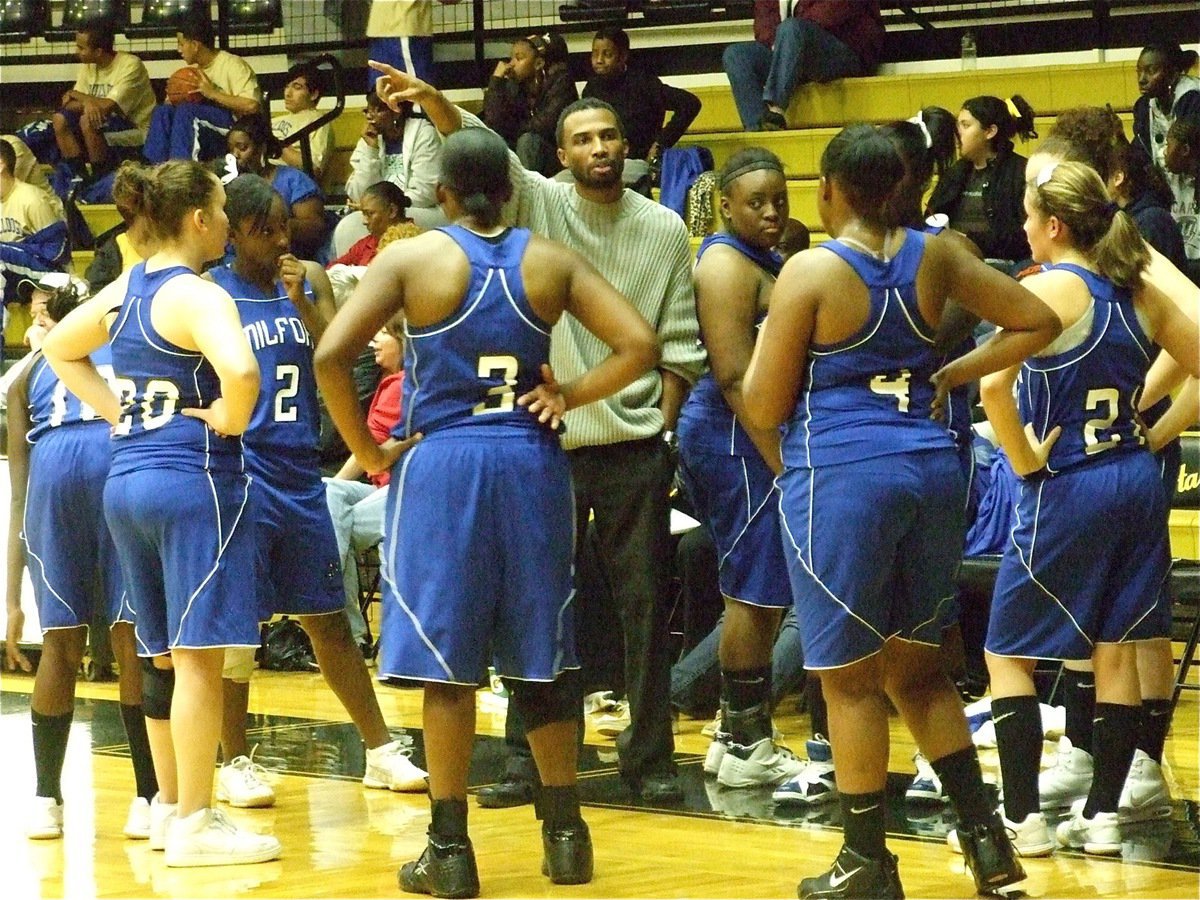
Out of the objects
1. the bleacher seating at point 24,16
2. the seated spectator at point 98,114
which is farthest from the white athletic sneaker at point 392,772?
the bleacher seating at point 24,16

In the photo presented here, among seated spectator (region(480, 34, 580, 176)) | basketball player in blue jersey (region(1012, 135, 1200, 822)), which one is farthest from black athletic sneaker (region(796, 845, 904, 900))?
seated spectator (region(480, 34, 580, 176))

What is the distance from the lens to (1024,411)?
4.54 meters

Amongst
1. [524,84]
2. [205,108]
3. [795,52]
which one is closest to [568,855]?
[524,84]

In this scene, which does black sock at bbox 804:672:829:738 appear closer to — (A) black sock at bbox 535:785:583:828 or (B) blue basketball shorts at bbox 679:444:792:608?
(B) blue basketball shorts at bbox 679:444:792:608

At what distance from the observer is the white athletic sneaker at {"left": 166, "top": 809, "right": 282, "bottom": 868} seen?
451cm

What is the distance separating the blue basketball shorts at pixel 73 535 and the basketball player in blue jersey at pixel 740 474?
1680mm

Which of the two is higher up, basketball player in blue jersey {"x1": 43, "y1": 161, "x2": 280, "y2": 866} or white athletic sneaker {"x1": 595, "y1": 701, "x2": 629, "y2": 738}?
basketball player in blue jersey {"x1": 43, "y1": 161, "x2": 280, "y2": 866}

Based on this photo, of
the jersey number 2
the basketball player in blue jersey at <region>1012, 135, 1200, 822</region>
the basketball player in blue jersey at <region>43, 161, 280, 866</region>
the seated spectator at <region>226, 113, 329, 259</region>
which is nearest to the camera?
the basketball player in blue jersey at <region>43, 161, 280, 866</region>

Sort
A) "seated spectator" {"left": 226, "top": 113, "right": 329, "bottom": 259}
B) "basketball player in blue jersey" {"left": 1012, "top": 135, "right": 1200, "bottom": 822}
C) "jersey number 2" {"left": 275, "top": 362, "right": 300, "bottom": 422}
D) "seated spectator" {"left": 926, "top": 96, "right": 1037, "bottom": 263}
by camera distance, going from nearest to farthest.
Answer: "basketball player in blue jersey" {"left": 1012, "top": 135, "right": 1200, "bottom": 822} → "jersey number 2" {"left": 275, "top": 362, "right": 300, "bottom": 422} → "seated spectator" {"left": 926, "top": 96, "right": 1037, "bottom": 263} → "seated spectator" {"left": 226, "top": 113, "right": 329, "bottom": 259}

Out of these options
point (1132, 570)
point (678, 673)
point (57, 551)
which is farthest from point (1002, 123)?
point (57, 551)

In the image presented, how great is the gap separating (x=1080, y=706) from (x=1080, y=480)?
966 mm

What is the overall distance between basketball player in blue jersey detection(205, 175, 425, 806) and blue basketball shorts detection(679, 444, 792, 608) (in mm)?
1090

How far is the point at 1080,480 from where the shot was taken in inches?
174

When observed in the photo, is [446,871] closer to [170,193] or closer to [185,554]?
[185,554]
